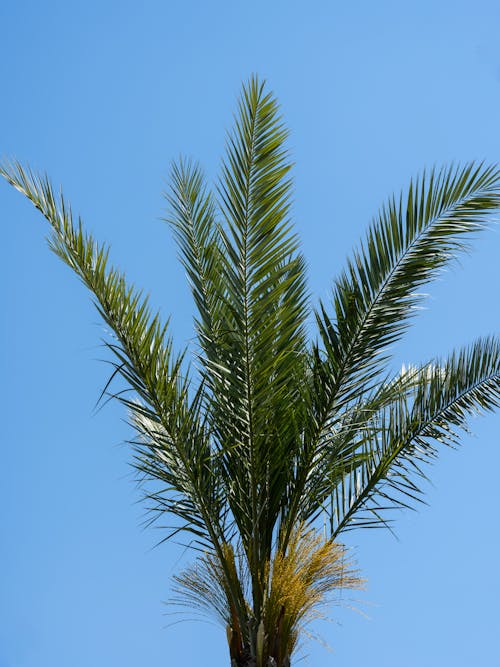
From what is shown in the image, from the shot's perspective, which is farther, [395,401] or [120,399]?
[395,401]

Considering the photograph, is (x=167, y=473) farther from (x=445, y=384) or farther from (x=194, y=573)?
(x=445, y=384)

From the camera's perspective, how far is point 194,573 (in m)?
6.03

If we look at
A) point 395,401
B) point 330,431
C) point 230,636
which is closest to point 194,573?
point 230,636

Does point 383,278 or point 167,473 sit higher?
point 383,278

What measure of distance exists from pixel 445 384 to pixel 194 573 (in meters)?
2.17

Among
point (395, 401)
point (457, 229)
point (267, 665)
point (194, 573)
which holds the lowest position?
point (267, 665)

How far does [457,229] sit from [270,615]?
255cm

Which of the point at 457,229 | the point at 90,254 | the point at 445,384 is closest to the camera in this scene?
the point at 90,254

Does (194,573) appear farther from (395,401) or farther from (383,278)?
(383,278)

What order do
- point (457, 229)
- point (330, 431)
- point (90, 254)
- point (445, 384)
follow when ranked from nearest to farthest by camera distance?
point (90, 254) < point (457, 229) < point (330, 431) < point (445, 384)

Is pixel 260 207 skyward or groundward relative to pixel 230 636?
skyward

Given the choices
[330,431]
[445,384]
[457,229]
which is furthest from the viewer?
[445,384]

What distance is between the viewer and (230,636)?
5898mm

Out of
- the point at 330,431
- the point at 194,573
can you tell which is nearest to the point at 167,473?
the point at 194,573
